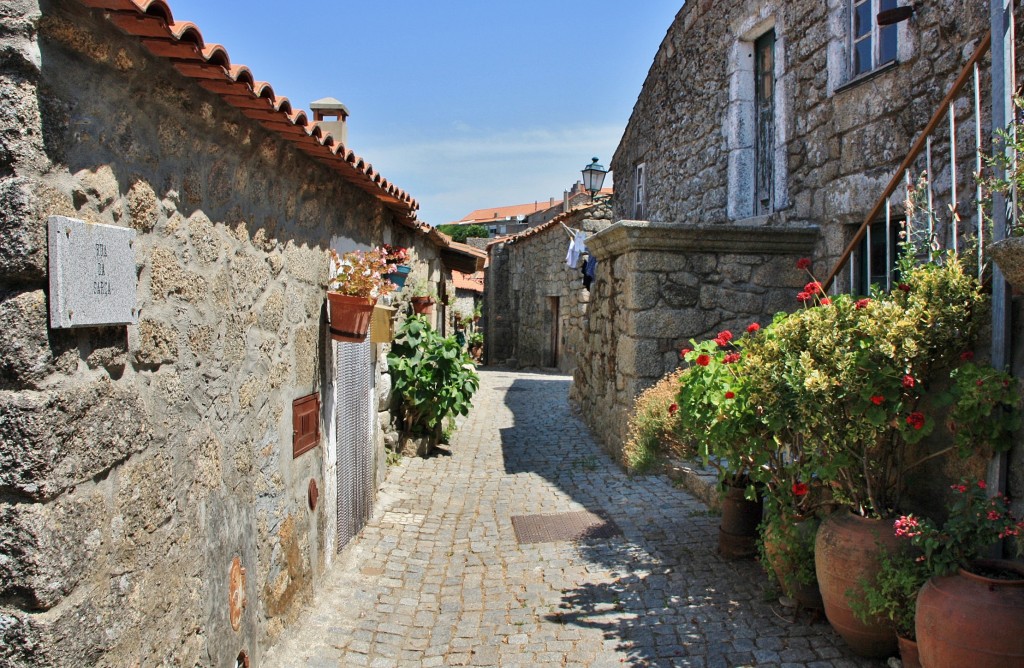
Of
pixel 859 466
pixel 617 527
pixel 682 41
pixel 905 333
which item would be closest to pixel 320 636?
pixel 617 527

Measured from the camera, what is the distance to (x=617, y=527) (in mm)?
5121

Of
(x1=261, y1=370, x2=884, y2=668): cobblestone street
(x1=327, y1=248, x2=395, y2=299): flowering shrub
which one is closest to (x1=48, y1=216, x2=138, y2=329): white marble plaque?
(x1=261, y1=370, x2=884, y2=668): cobblestone street

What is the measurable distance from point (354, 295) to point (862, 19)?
14.8ft

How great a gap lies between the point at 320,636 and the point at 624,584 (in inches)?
66.2

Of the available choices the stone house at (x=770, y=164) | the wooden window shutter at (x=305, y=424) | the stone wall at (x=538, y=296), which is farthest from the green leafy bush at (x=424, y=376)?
the stone wall at (x=538, y=296)

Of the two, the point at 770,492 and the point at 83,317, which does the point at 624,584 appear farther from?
the point at 83,317

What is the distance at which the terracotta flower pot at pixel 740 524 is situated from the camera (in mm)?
4336

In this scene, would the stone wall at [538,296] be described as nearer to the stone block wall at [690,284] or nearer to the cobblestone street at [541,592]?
the stone block wall at [690,284]

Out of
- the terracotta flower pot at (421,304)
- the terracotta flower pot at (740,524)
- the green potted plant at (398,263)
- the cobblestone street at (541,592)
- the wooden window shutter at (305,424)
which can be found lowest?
the cobblestone street at (541,592)

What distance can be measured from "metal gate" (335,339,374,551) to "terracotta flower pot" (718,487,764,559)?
2.38 metres

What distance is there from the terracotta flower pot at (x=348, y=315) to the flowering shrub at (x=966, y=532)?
9.26 feet

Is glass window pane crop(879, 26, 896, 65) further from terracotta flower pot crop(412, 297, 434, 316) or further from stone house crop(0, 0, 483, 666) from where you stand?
terracotta flower pot crop(412, 297, 434, 316)

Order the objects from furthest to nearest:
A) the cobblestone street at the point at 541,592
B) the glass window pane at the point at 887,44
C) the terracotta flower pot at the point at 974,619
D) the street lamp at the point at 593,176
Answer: the street lamp at the point at 593,176
the glass window pane at the point at 887,44
the cobblestone street at the point at 541,592
the terracotta flower pot at the point at 974,619

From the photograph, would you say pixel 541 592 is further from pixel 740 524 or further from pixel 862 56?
pixel 862 56
